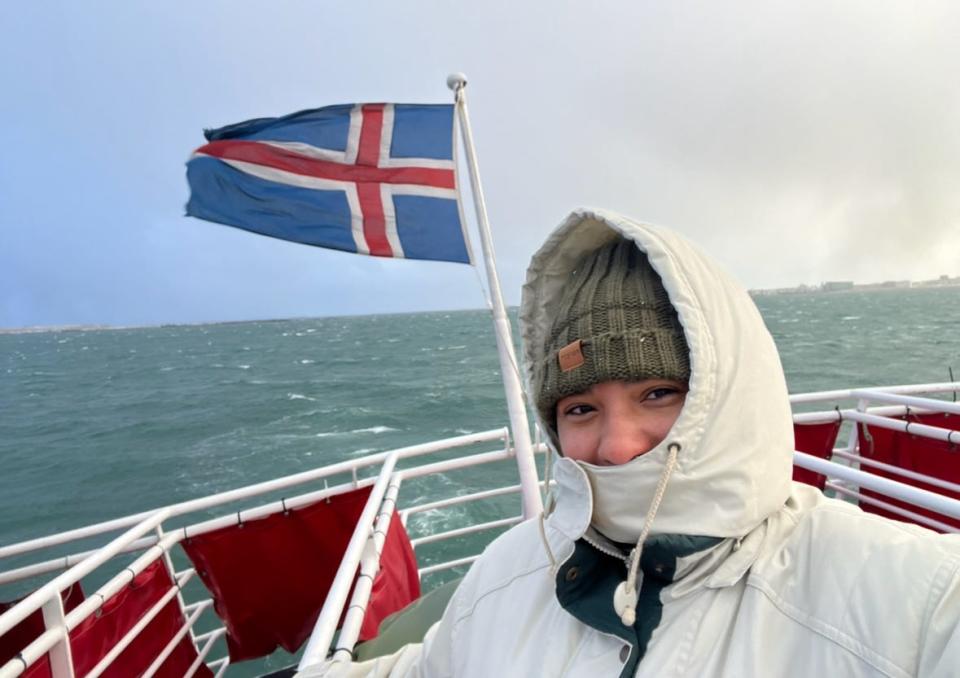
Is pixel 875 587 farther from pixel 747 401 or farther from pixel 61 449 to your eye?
pixel 61 449

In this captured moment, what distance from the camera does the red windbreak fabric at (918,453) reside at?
3062 millimetres

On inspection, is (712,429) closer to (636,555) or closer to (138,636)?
(636,555)

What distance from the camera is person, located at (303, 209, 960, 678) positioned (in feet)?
2.16

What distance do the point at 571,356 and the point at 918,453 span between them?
11.8 ft

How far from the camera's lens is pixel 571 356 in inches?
38.2

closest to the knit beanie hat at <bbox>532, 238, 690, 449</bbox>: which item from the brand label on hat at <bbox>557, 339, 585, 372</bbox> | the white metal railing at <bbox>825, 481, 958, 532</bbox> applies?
the brand label on hat at <bbox>557, 339, 585, 372</bbox>

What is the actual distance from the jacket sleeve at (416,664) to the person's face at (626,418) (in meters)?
0.55

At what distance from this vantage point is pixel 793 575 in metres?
0.76

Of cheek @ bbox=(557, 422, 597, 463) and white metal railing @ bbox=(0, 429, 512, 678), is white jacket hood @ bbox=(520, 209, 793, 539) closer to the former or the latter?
cheek @ bbox=(557, 422, 597, 463)

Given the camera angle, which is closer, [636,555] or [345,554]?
[636,555]

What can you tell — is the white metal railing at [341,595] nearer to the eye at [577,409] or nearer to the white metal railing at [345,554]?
the white metal railing at [345,554]

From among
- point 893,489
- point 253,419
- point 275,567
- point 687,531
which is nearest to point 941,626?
point 687,531

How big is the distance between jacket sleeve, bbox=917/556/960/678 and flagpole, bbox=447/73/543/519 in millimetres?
1883

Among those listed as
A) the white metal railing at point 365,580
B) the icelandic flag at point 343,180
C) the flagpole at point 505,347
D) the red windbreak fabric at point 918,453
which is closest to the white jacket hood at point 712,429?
the white metal railing at point 365,580
